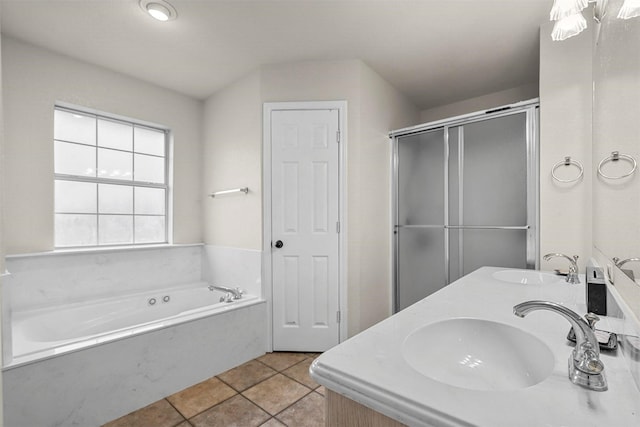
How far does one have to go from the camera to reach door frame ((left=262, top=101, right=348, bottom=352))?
101 inches

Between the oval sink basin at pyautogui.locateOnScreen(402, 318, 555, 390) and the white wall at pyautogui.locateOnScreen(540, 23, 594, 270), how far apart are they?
1.52m

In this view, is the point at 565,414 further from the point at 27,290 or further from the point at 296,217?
the point at 27,290

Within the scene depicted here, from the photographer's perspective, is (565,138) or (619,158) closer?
(619,158)

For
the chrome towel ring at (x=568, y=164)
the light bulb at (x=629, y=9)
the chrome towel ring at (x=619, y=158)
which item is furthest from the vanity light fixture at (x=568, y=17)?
the chrome towel ring at (x=568, y=164)

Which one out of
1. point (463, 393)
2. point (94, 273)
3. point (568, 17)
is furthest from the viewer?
point (94, 273)

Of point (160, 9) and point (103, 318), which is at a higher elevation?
point (160, 9)

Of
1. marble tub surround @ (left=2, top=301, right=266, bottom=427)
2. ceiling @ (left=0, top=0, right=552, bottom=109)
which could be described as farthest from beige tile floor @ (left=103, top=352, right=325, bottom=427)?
ceiling @ (left=0, top=0, right=552, bottom=109)

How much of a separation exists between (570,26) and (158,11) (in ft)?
7.53

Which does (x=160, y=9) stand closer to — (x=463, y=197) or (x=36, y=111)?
(x=36, y=111)

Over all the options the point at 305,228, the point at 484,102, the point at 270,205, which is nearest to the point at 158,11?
the point at 270,205

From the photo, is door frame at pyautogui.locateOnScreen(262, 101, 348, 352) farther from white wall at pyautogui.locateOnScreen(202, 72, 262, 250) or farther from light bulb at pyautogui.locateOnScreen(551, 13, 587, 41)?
light bulb at pyautogui.locateOnScreen(551, 13, 587, 41)

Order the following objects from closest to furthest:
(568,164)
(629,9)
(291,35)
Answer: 1. (629,9)
2. (568,164)
3. (291,35)

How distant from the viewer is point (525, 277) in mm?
1738

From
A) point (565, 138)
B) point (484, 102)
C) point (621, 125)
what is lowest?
point (621, 125)
